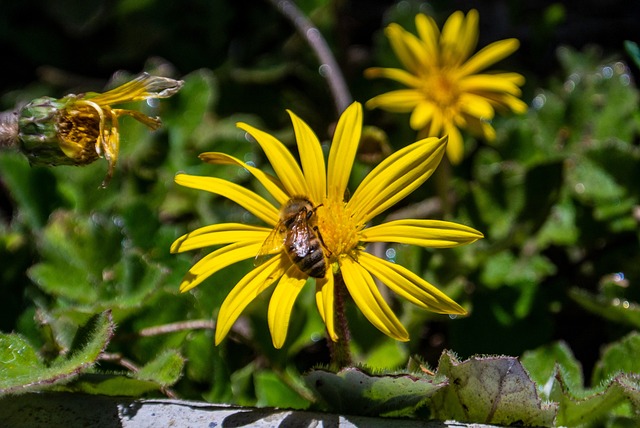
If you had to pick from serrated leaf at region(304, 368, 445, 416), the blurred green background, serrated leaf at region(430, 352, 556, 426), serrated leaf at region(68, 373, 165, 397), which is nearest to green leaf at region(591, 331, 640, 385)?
the blurred green background

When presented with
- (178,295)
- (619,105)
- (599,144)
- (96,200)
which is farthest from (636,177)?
(96,200)

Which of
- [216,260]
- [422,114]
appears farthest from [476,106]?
[216,260]

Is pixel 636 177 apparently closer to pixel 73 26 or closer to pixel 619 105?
pixel 619 105

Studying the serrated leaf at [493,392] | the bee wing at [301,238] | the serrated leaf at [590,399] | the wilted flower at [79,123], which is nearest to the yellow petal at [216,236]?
the bee wing at [301,238]

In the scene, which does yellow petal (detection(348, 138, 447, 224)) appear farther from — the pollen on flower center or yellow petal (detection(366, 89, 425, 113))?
yellow petal (detection(366, 89, 425, 113))

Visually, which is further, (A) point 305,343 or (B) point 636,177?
(B) point 636,177
